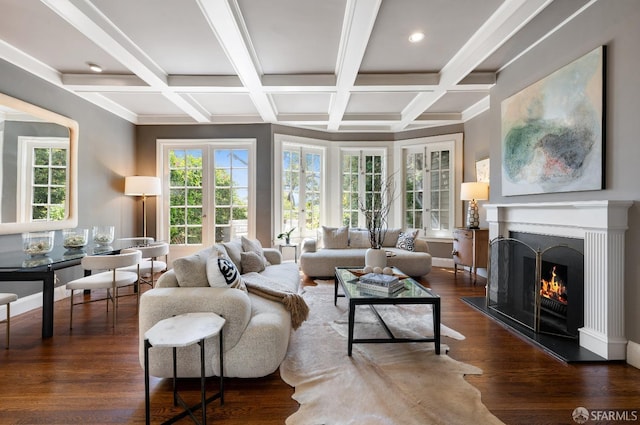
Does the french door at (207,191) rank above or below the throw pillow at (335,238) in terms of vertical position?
above

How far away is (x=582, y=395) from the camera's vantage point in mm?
1834

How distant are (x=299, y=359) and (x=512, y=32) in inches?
133

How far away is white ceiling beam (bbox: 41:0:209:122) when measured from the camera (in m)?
2.47

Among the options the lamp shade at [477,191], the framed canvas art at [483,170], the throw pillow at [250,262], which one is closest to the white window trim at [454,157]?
the framed canvas art at [483,170]

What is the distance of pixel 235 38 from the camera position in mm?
2873

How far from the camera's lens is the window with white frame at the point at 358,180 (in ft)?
21.0

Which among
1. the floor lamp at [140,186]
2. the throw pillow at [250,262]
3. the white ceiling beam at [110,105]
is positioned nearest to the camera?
the throw pillow at [250,262]

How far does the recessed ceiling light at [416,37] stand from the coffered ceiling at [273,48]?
2.6 inches

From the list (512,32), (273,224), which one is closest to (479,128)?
(512,32)

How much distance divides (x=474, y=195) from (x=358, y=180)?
94.2 inches

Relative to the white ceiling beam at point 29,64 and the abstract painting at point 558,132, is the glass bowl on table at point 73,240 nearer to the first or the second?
the white ceiling beam at point 29,64

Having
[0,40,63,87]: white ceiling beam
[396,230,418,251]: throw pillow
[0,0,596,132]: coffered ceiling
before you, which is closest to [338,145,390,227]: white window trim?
[396,230,418,251]: throw pillow
